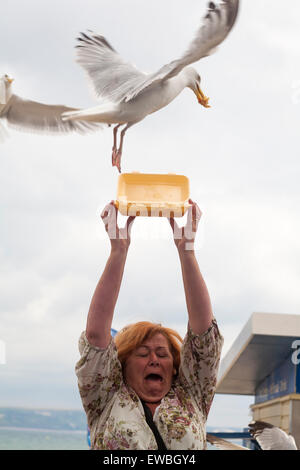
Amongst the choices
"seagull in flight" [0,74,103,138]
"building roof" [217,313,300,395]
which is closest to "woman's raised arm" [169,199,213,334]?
"seagull in flight" [0,74,103,138]

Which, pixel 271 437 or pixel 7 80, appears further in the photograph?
pixel 271 437

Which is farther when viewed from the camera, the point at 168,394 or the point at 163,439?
the point at 168,394

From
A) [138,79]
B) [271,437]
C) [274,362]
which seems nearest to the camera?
[138,79]

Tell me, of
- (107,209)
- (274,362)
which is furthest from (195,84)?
(274,362)

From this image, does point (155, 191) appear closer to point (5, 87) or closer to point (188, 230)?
point (188, 230)

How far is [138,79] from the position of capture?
2406mm

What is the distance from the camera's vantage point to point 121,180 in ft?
5.91

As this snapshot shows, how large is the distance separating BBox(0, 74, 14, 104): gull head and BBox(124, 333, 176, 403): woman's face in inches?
56.8

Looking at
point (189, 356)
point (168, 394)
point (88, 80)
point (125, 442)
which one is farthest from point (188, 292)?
point (88, 80)

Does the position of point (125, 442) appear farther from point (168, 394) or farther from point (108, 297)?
point (108, 297)

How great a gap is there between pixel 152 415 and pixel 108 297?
0.38m

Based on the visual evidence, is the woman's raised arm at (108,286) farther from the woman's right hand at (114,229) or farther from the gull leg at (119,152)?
the gull leg at (119,152)

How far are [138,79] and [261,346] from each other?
6540mm
